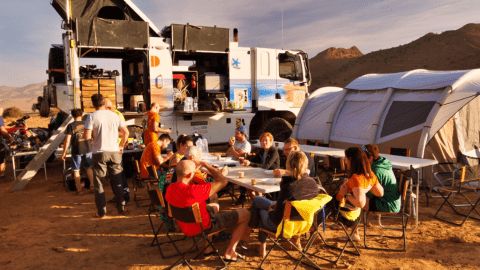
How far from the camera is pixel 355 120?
7.70m

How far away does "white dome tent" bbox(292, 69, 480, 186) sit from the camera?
621 cm

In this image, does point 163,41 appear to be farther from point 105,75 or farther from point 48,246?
point 48,246

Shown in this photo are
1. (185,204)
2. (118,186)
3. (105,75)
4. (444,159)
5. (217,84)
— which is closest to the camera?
(185,204)

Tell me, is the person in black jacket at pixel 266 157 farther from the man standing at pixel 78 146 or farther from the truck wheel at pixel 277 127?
the truck wheel at pixel 277 127

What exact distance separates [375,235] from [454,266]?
0.97 meters

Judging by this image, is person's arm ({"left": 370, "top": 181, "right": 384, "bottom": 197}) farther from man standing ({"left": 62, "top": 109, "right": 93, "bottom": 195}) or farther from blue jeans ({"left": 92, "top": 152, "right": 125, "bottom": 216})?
man standing ({"left": 62, "top": 109, "right": 93, "bottom": 195})

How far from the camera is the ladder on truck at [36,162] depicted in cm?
704

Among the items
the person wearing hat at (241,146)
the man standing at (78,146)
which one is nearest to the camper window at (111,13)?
the man standing at (78,146)

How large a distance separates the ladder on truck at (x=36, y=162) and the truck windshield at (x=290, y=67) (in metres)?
5.77

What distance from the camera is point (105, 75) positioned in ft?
26.1

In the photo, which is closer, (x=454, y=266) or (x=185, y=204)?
(x=185, y=204)

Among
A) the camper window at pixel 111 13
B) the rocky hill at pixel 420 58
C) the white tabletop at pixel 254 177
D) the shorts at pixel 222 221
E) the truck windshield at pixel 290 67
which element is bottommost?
the shorts at pixel 222 221

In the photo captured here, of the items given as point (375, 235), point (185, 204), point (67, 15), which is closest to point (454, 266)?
Answer: point (375, 235)

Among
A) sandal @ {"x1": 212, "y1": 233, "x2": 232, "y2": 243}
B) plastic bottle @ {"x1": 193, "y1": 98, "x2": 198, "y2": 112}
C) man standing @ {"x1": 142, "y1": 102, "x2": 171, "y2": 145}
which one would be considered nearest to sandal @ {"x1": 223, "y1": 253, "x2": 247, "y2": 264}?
sandal @ {"x1": 212, "y1": 233, "x2": 232, "y2": 243}
